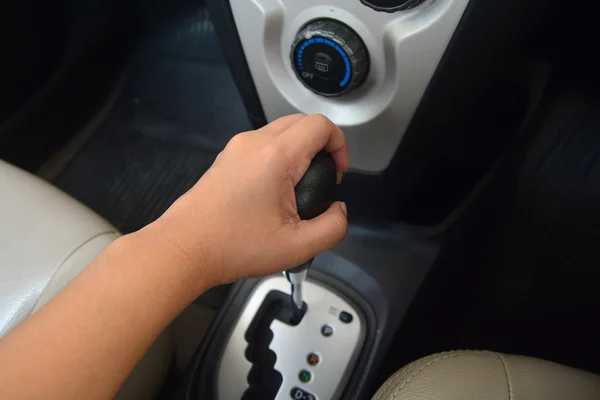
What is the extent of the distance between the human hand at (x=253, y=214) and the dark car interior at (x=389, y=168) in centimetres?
10

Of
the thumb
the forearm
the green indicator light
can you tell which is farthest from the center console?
the forearm

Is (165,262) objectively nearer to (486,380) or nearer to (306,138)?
(306,138)

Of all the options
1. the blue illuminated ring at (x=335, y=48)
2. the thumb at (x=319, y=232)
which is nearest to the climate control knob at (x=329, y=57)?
the blue illuminated ring at (x=335, y=48)

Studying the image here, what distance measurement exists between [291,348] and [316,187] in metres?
0.28

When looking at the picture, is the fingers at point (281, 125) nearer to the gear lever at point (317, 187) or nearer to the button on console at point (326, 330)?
the gear lever at point (317, 187)

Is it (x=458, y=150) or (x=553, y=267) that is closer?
(x=458, y=150)

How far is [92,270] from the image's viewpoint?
458 millimetres

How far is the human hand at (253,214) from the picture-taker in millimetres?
476

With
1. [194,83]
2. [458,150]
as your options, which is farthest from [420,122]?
[194,83]

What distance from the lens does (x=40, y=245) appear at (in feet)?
1.96

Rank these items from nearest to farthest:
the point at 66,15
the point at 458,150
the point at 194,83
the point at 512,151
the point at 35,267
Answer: the point at 35,267 → the point at 458,150 → the point at 512,151 → the point at 66,15 → the point at 194,83

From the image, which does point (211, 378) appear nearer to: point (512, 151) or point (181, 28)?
point (512, 151)

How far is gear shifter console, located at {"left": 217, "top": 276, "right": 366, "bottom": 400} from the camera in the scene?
0.70 metres

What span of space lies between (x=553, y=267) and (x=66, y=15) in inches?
40.0
